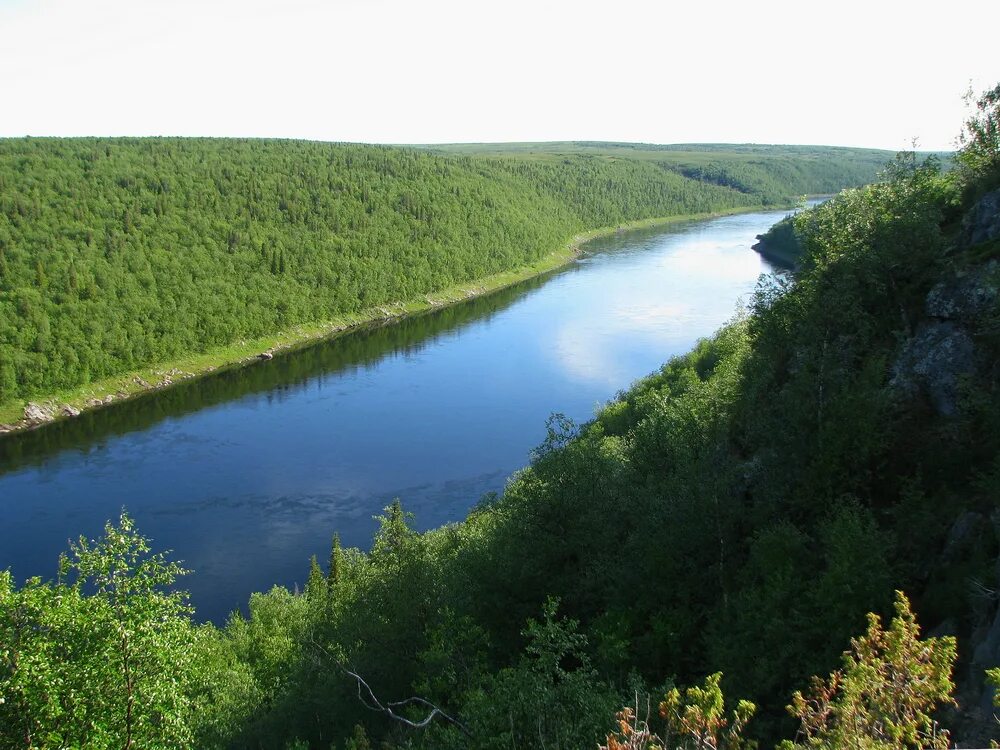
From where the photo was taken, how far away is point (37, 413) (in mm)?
53938

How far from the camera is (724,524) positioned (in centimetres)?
1596

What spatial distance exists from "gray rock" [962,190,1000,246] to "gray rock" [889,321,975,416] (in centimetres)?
294

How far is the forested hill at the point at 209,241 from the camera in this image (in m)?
65.0

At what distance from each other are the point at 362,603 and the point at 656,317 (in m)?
63.1

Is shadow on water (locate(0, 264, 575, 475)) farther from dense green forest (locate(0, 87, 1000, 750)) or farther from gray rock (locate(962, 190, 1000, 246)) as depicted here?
gray rock (locate(962, 190, 1000, 246))

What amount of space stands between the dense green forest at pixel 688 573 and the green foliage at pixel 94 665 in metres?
0.04

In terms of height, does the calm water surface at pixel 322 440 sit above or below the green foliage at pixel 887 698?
below

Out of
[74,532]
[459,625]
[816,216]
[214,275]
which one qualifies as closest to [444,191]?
[214,275]

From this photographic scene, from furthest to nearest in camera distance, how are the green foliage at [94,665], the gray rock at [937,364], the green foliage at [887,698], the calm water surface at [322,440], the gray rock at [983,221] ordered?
the calm water surface at [322,440], the gray rock at [983,221], the gray rock at [937,364], the green foliage at [94,665], the green foliage at [887,698]

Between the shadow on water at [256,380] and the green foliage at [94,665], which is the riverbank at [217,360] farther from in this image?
the green foliage at [94,665]

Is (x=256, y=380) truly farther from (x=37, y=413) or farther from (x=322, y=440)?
(x=322, y=440)

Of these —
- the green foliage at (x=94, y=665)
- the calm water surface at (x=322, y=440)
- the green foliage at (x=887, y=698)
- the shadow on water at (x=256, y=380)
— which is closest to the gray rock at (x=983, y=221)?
the green foliage at (x=887, y=698)

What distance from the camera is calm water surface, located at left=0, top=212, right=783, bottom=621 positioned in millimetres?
36969

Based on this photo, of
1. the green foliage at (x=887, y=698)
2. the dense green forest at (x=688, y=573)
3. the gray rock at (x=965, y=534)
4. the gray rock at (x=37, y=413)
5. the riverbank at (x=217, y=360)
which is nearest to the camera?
the green foliage at (x=887, y=698)
